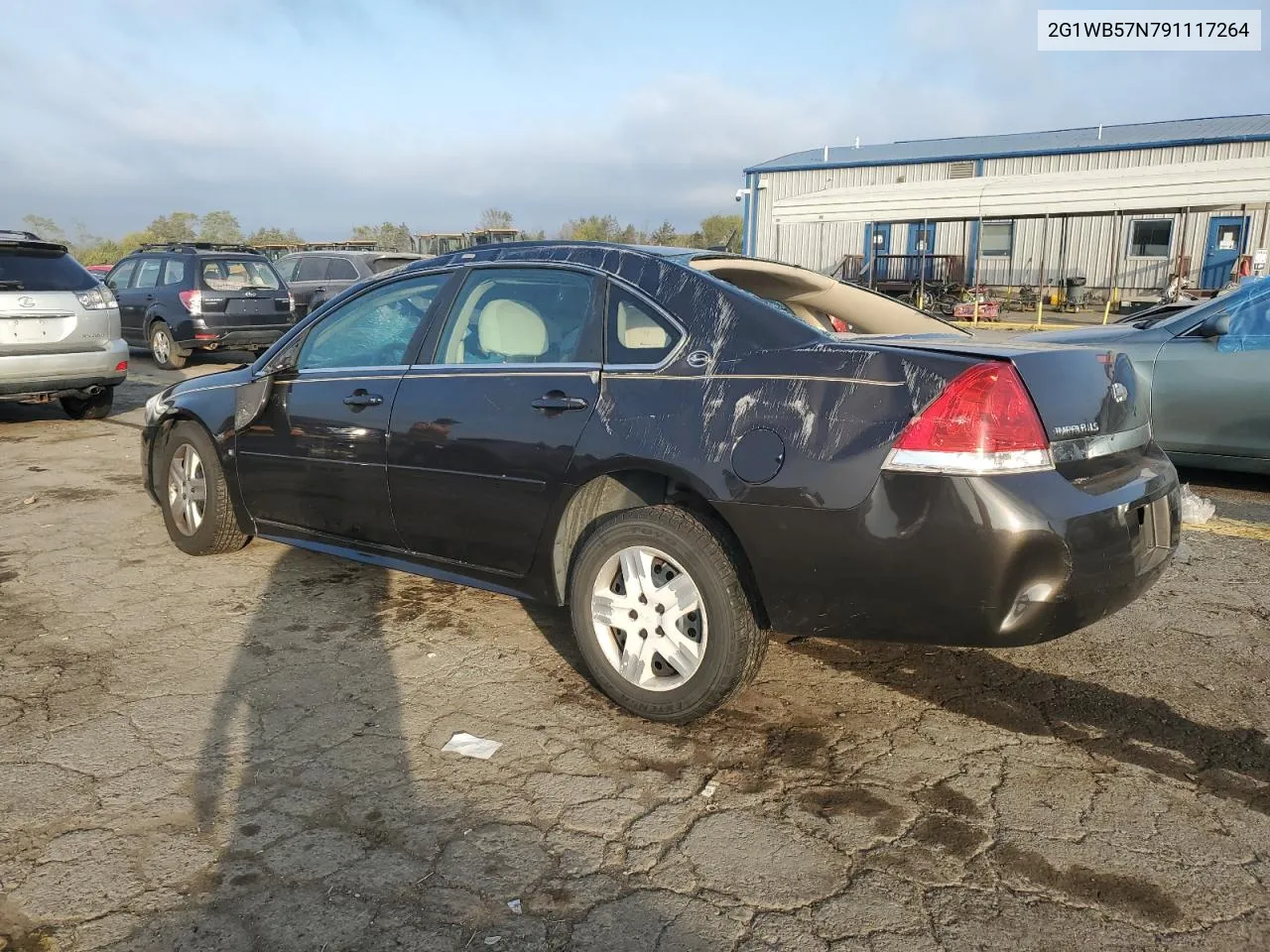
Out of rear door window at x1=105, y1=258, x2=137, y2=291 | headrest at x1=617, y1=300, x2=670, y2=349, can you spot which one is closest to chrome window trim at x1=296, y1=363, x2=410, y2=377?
headrest at x1=617, y1=300, x2=670, y2=349

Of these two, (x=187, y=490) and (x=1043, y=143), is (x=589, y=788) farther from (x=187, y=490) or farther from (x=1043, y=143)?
(x=1043, y=143)

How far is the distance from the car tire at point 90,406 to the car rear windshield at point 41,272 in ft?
3.84

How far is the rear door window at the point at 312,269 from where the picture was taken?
16.0m

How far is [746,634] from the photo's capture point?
2.95 m

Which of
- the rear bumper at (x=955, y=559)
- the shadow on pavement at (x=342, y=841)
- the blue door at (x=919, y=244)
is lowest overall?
the shadow on pavement at (x=342, y=841)

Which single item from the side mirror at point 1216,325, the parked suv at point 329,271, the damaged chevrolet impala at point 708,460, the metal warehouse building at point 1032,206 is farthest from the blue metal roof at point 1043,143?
the damaged chevrolet impala at point 708,460

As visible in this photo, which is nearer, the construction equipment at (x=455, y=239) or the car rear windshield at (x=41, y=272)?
the car rear windshield at (x=41, y=272)

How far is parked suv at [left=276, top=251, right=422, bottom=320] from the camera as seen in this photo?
15.4 m

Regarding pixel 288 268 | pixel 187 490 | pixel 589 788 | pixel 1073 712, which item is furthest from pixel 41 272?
pixel 1073 712

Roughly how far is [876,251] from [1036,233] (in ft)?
15.7

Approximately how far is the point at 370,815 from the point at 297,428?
210cm

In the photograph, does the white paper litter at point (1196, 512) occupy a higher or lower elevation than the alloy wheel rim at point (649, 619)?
lower

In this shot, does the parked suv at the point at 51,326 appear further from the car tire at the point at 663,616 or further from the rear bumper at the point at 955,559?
the rear bumper at the point at 955,559

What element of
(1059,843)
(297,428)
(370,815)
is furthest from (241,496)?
(1059,843)
